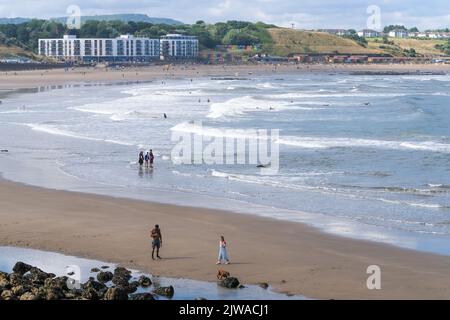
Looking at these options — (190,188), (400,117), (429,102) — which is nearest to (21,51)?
(429,102)

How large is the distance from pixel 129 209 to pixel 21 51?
152109mm

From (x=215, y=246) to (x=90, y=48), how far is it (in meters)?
177

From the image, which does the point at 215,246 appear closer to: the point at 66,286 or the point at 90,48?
the point at 66,286

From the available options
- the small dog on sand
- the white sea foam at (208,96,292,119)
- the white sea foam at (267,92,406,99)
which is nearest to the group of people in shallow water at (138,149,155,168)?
the small dog on sand

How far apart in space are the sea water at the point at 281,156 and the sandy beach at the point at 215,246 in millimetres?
1503

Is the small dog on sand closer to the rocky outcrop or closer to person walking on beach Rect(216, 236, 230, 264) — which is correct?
person walking on beach Rect(216, 236, 230, 264)

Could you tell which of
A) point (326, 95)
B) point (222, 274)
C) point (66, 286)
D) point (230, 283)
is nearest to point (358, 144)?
point (222, 274)

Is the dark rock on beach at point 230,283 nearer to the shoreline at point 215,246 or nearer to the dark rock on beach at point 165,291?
the shoreline at point 215,246

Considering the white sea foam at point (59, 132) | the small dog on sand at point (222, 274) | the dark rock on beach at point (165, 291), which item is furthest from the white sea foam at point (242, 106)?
the dark rock on beach at point (165, 291)

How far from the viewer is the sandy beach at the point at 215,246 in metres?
18.8

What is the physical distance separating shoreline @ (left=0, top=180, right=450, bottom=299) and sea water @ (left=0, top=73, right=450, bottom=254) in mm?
1477

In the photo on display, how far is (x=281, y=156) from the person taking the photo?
127 ft

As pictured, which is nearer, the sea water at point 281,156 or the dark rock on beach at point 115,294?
the dark rock on beach at point 115,294
